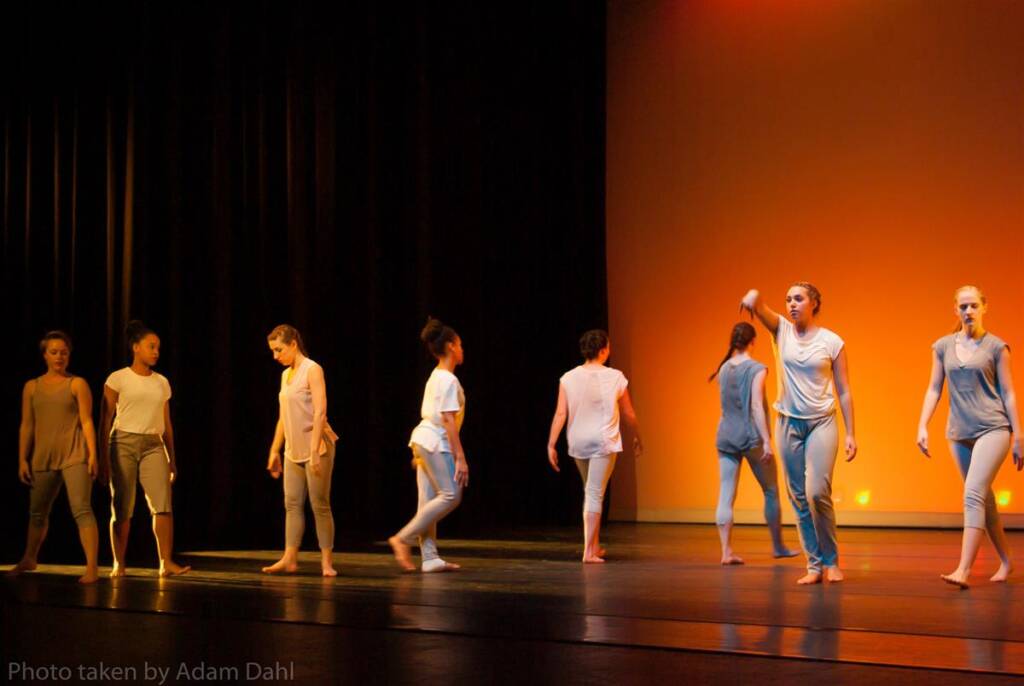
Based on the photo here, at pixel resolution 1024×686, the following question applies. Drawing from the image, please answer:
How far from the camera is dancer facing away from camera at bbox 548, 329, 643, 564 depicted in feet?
25.0

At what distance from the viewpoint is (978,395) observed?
6016 millimetres

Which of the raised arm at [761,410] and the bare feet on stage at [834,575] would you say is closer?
the bare feet on stage at [834,575]

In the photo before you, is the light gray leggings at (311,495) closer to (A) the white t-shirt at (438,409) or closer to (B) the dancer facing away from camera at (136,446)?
(A) the white t-shirt at (438,409)

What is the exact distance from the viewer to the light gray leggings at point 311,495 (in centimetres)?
694

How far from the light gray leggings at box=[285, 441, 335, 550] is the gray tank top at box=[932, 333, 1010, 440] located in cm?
329

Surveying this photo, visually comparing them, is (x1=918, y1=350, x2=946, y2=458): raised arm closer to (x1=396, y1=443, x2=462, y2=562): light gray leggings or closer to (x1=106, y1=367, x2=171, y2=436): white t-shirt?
(x1=396, y1=443, x2=462, y2=562): light gray leggings

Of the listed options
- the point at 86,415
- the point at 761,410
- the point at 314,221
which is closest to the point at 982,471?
the point at 761,410

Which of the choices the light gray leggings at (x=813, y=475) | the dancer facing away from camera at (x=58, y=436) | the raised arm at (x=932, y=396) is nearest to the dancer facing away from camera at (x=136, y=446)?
the dancer facing away from camera at (x=58, y=436)

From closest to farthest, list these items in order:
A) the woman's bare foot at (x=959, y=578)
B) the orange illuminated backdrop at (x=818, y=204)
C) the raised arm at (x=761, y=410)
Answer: the woman's bare foot at (x=959, y=578) < the raised arm at (x=761, y=410) < the orange illuminated backdrop at (x=818, y=204)

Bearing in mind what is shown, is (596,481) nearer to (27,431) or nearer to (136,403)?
(136,403)

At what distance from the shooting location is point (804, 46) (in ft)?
36.3

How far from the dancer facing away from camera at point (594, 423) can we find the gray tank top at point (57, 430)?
2761 mm

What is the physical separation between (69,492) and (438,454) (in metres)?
2.04

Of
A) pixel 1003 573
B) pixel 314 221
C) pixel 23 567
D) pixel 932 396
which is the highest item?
pixel 314 221
